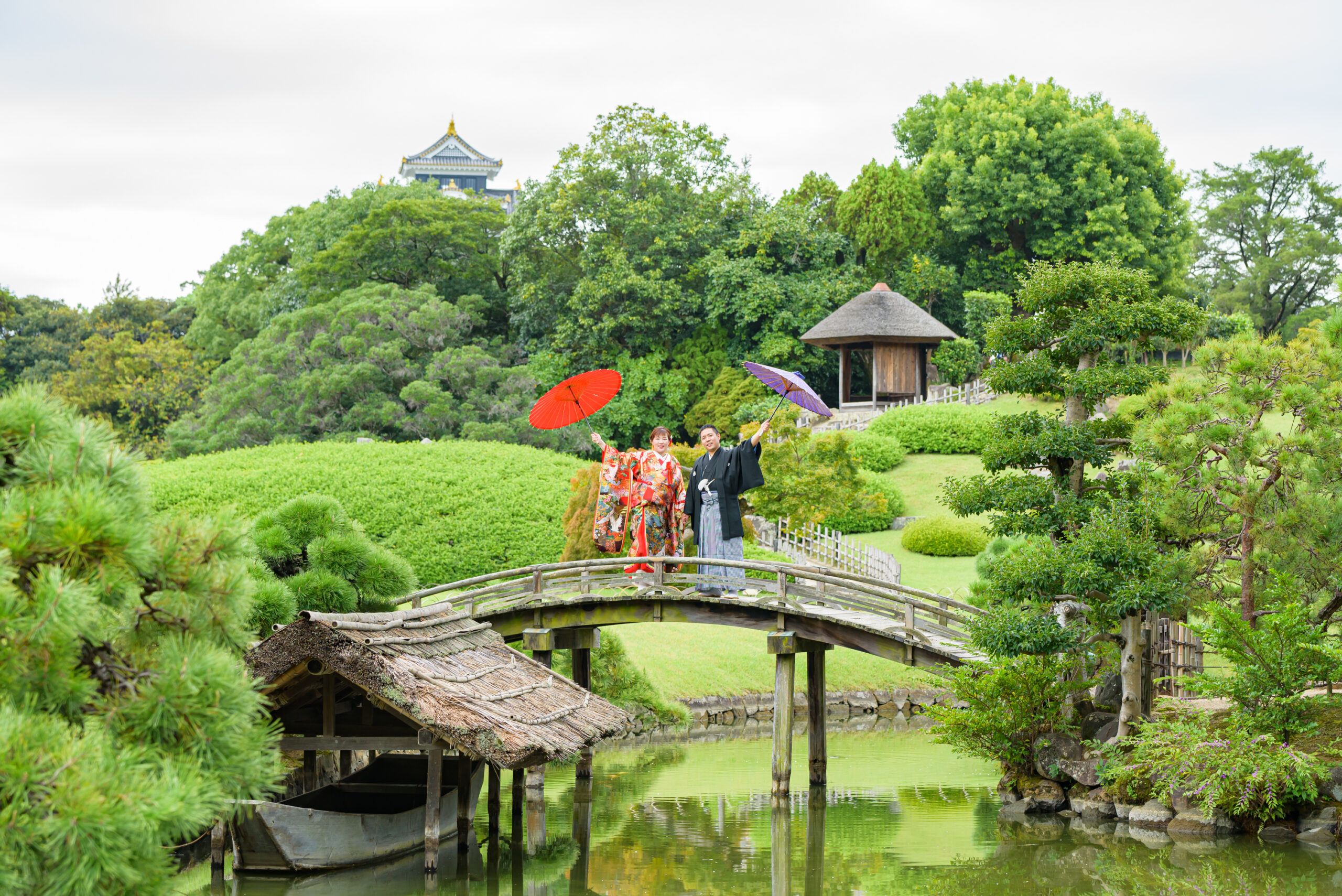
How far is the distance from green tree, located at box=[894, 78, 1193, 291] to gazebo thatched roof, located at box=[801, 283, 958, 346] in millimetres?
4452

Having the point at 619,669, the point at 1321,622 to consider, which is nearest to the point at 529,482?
the point at 619,669

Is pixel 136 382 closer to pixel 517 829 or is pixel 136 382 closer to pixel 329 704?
pixel 517 829

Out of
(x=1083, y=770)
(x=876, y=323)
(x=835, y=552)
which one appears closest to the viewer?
(x=1083, y=770)

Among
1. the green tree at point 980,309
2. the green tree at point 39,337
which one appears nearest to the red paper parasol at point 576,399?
the green tree at point 980,309

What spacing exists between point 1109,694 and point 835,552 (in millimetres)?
11596

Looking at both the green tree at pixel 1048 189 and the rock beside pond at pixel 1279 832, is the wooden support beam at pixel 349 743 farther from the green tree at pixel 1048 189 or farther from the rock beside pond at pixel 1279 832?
the green tree at pixel 1048 189

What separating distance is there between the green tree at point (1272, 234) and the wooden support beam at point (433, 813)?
37798 mm

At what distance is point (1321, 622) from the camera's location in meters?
11.8

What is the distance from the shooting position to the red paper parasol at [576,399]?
575 inches

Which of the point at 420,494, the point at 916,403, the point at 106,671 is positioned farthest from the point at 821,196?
the point at 106,671

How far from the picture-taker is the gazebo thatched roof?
1335 inches

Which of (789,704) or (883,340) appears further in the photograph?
(883,340)

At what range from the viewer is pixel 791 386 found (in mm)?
13602

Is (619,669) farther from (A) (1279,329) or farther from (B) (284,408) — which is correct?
(A) (1279,329)
